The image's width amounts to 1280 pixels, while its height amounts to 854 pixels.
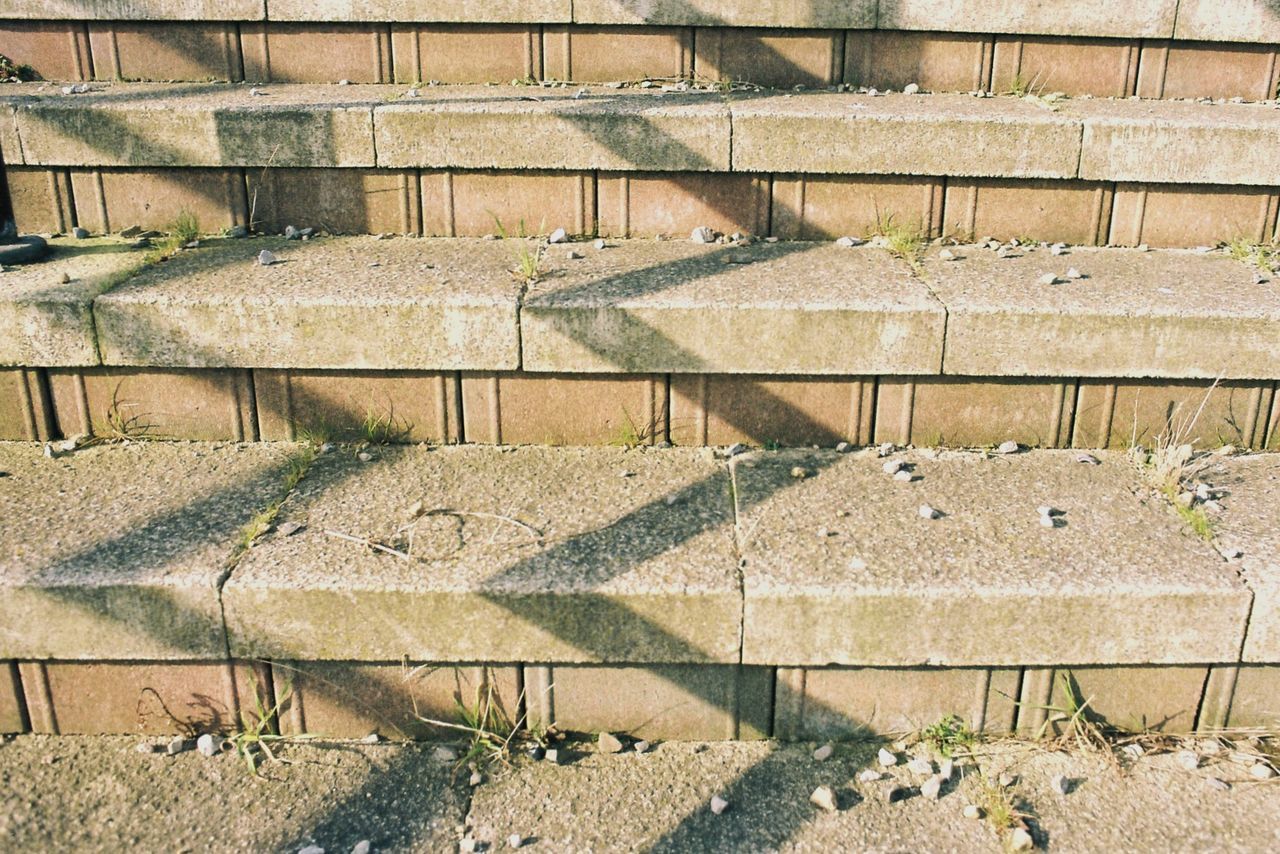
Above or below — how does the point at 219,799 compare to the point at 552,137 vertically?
below

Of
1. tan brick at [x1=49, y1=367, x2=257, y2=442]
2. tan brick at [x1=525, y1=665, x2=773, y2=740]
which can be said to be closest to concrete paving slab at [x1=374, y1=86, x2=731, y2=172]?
tan brick at [x1=49, y1=367, x2=257, y2=442]

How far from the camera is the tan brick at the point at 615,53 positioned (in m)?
3.85

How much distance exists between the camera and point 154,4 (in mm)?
3824

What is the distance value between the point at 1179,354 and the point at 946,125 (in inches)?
38.3

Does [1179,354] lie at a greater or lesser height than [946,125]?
lesser

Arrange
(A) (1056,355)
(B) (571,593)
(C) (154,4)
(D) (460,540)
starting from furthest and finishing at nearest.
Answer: (C) (154,4)
(A) (1056,355)
(D) (460,540)
(B) (571,593)

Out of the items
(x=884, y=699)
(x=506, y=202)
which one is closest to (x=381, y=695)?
(x=884, y=699)

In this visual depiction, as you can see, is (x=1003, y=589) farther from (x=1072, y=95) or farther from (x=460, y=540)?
(x=1072, y=95)

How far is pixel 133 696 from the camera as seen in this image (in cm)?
250

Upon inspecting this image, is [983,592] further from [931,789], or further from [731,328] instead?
[731,328]

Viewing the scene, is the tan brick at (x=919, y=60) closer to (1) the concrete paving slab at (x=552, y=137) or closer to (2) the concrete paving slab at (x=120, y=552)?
(1) the concrete paving slab at (x=552, y=137)

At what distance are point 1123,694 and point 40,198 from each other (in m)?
3.37

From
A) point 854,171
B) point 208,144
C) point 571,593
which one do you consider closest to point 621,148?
point 854,171

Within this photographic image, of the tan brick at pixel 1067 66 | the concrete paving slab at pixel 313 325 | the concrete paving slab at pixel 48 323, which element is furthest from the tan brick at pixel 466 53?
the tan brick at pixel 1067 66
